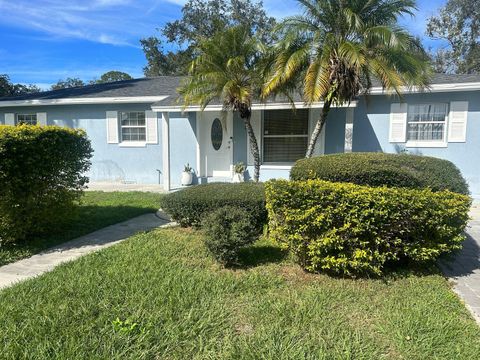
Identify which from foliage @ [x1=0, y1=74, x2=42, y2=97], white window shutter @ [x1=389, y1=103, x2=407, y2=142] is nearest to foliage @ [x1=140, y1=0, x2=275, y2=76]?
foliage @ [x1=0, y1=74, x2=42, y2=97]

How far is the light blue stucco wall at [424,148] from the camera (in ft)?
31.5

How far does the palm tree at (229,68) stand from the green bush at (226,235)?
4718 millimetres

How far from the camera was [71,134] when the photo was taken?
586 cm

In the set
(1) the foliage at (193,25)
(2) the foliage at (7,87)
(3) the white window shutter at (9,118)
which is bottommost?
(3) the white window shutter at (9,118)

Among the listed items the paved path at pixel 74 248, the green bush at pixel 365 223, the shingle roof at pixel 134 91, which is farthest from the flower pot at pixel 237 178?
the green bush at pixel 365 223

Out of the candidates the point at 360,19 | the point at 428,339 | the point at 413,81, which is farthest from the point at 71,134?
the point at 413,81

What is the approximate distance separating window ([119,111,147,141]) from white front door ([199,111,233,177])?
99.3 inches

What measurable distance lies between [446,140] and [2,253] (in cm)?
1097

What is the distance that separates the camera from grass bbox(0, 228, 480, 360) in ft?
8.86

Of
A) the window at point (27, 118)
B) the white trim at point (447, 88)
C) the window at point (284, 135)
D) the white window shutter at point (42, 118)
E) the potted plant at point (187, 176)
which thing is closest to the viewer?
the white trim at point (447, 88)

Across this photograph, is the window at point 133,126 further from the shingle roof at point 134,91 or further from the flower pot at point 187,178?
the flower pot at point 187,178

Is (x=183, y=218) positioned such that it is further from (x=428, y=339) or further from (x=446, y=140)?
(x=446, y=140)

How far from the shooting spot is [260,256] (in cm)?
487

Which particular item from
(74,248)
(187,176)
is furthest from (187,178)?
(74,248)
